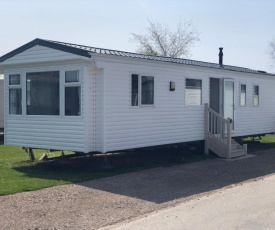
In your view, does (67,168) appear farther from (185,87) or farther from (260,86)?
(260,86)

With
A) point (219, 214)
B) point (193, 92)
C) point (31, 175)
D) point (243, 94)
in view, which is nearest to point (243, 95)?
point (243, 94)

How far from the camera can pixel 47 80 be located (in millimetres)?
11414

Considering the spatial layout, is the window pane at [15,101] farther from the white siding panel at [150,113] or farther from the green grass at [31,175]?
the white siding panel at [150,113]

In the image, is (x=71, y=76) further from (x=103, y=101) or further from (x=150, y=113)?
(x=150, y=113)

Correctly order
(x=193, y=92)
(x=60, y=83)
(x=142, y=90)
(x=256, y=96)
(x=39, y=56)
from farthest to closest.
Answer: (x=256, y=96), (x=193, y=92), (x=142, y=90), (x=39, y=56), (x=60, y=83)

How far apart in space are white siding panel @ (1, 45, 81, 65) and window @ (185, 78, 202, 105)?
432 centimetres

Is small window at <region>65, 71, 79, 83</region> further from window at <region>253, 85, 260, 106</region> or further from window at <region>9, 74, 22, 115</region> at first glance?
window at <region>253, 85, 260, 106</region>

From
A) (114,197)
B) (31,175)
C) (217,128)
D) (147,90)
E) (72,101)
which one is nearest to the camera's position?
(114,197)

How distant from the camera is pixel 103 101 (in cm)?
1066

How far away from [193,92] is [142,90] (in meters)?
2.57

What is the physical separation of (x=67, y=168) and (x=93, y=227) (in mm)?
5377

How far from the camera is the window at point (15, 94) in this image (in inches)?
476

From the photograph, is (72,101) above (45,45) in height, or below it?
below

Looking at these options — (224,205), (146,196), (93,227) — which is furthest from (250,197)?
(93,227)
